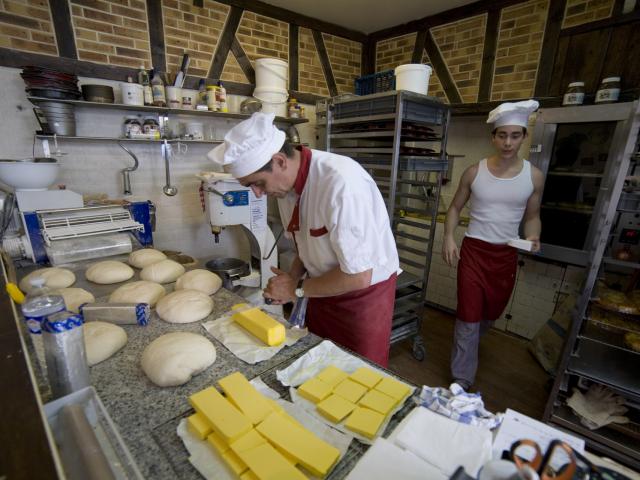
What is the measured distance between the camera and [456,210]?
2.38 meters

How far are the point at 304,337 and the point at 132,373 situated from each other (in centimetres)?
56

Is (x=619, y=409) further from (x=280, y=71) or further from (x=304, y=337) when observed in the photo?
(x=280, y=71)

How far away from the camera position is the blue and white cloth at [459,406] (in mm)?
759

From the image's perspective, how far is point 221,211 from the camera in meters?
2.12

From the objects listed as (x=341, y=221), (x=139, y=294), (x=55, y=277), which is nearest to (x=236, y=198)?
(x=139, y=294)

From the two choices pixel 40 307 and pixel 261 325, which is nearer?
pixel 40 307

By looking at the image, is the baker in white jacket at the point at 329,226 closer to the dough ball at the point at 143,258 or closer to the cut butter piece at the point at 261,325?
the cut butter piece at the point at 261,325

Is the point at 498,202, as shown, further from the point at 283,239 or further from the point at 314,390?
the point at 283,239

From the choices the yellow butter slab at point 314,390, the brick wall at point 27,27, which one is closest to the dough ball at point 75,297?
the yellow butter slab at point 314,390

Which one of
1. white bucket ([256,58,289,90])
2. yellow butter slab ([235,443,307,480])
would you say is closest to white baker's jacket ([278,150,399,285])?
yellow butter slab ([235,443,307,480])

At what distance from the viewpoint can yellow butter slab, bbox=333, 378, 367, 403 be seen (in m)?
0.85

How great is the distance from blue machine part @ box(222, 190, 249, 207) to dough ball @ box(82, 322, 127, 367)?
1104mm

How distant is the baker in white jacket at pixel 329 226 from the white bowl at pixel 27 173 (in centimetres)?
115

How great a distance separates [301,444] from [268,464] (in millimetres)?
79
